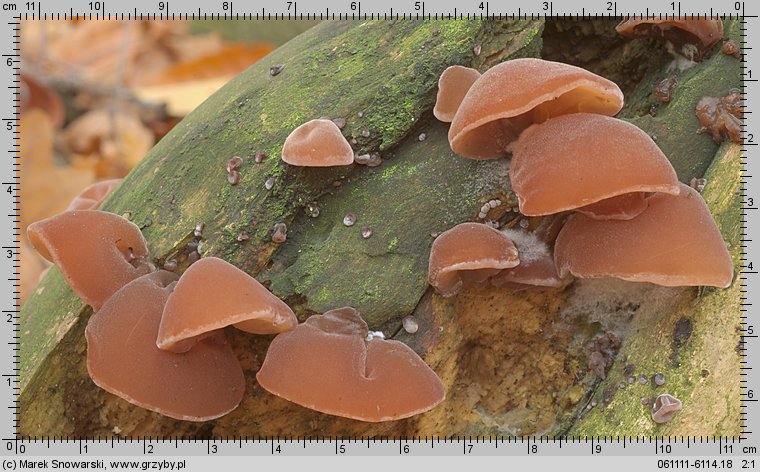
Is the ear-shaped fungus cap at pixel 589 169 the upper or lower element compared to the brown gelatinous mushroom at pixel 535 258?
upper

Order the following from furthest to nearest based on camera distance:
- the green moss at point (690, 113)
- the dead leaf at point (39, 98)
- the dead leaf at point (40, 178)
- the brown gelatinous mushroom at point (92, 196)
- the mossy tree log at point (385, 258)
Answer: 1. the dead leaf at point (39, 98)
2. the dead leaf at point (40, 178)
3. the brown gelatinous mushroom at point (92, 196)
4. the green moss at point (690, 113)
5. the mossy tree log at point (385, 258)

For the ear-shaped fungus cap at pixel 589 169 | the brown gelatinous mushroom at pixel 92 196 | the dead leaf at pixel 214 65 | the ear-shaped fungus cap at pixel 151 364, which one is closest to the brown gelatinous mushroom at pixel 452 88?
the ear-shaped fungus cap at pixel 589 169

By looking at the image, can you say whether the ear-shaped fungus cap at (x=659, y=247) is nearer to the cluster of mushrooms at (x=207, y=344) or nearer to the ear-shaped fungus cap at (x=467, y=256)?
the ear-shaped fungus cap at (x=467, y=256)

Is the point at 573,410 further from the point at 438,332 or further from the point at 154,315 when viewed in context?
the point at 154,315

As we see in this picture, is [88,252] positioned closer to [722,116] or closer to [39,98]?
[722,116]

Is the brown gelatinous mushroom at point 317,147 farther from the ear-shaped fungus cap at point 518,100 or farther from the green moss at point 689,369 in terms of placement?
the green moss at point 689,369

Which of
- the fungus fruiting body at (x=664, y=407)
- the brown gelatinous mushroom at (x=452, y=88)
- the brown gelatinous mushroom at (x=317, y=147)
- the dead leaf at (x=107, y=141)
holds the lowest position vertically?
the dead leaf at (x=107, y=141)

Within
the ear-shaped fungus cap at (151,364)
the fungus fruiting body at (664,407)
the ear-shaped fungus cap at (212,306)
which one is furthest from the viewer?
the fungus fruiting body at (664,407)

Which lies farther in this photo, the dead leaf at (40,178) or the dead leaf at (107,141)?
the dead leaf at (107,141)
